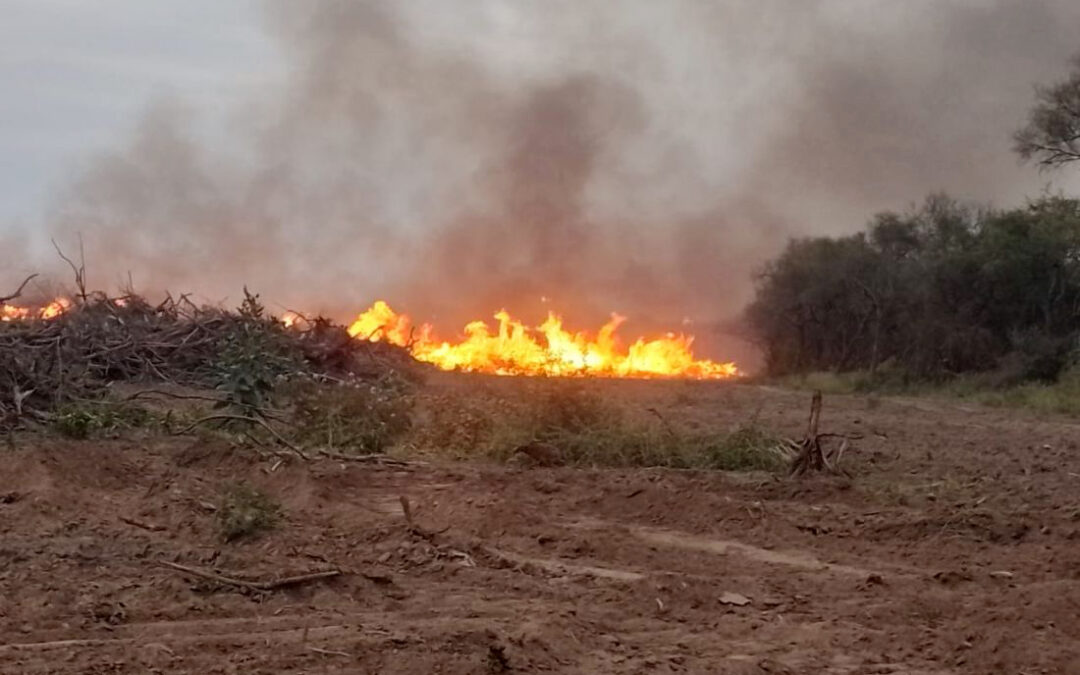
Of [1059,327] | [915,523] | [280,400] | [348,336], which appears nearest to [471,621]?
[915,523]

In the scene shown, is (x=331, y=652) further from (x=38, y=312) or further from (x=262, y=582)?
(x=38, y=312)

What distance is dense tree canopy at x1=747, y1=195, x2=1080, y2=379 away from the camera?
2389 centimetres

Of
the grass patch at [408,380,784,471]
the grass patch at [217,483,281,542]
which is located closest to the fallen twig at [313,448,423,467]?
the grass patch at [408,380,784,471]

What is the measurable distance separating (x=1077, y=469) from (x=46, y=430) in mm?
8618

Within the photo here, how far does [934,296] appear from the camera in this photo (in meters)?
26.1

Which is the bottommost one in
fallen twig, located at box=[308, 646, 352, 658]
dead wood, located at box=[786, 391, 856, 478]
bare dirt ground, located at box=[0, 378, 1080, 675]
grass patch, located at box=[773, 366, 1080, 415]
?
fallen twig, located at box=[308, 646, 352, 658]

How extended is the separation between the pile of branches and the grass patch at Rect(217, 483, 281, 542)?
3.99 metres

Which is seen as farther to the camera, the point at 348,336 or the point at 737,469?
the point at 348,336

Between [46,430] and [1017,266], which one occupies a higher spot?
[1017,266]

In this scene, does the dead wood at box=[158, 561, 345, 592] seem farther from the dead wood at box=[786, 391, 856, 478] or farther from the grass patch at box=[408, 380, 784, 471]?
the dead wood at box=[786, 391, 856, 478]

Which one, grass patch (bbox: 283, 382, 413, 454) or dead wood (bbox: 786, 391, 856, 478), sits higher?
grass patch (bbox: 283, 382, 413, 454)

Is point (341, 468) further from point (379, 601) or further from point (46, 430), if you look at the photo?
point (379, 601)

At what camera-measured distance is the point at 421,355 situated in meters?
23.1

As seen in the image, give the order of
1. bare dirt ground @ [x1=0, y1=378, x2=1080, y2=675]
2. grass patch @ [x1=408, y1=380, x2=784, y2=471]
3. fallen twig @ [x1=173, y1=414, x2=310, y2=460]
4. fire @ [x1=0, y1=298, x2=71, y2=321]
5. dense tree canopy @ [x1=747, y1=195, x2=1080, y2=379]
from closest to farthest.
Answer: bare dirt ground @ [x1=0, y1=378, x2=1080, y2=675] → fallen twig @ [x1=173, y1=414, x2=310, y2=460] → grass patch @ [x1=408, y1=380, x2=784, y2=471] → fire @ [x1=0, y1=298, x2=71, y2=321] → dense tree canopy @ [x1=747, y1=195, x2=1080, y2=379]
